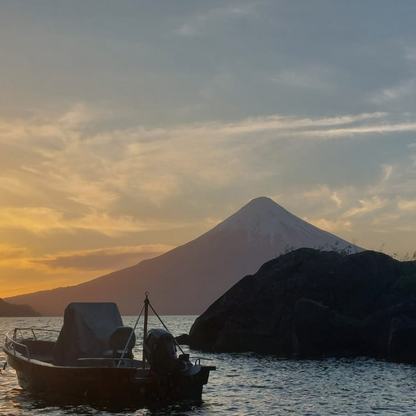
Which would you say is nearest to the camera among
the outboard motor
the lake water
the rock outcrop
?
the outboard motor

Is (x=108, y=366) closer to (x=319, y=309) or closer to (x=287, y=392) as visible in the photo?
(x=287, y=392)

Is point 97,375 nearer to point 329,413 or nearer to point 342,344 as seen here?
point 329,413

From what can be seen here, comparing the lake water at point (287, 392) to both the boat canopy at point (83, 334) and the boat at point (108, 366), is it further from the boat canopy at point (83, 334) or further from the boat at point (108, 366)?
the boat canopy at point (83, 334)

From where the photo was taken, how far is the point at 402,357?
1929 inches

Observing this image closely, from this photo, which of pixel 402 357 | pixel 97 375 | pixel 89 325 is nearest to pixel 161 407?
pixel 97 375

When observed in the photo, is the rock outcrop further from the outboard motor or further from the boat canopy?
the outboard motor

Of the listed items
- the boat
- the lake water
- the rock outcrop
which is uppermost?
the rock outcrop

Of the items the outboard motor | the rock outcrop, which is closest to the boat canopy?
the outboard motor

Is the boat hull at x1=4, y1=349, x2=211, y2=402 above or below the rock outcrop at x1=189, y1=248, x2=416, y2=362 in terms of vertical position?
below

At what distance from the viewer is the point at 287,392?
110ft

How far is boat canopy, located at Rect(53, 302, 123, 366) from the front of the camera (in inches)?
1160

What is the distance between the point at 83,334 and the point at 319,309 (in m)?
27.0

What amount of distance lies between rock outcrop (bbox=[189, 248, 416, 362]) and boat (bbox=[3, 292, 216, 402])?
2568cm

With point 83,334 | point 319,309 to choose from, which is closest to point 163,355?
point 83,334
